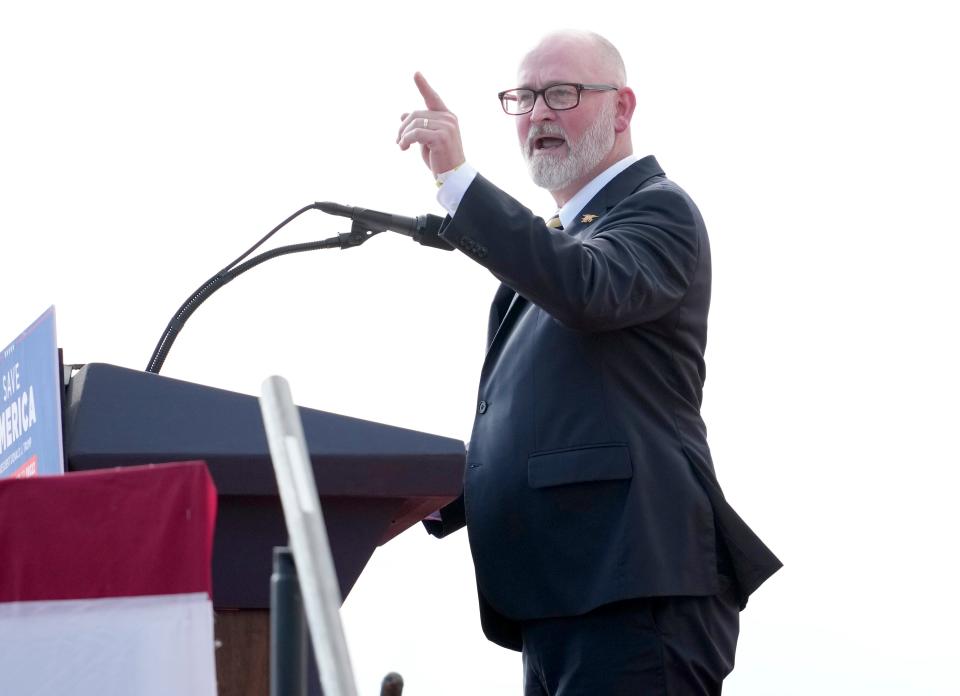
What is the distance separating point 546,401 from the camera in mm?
1664

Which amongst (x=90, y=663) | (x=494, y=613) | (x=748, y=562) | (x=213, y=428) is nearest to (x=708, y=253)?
(x=748, y=562)

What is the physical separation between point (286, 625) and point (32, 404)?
60 centimetres

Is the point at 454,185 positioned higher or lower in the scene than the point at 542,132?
lower

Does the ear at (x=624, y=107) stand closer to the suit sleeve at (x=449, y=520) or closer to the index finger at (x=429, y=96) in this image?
the index finger at (x=429, y=96)

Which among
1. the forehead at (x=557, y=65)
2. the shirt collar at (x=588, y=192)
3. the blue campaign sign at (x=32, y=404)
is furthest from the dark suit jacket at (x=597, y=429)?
the blue campaign sign at (x=32, y=404)

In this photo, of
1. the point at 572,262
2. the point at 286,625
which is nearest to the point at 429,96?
the point at 572,262

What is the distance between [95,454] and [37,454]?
75 millimetres

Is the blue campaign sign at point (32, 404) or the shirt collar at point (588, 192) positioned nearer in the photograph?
the blue campaign sign at point (32, 404)

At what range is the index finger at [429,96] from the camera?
1.60m

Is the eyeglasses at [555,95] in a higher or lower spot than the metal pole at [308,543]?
higher

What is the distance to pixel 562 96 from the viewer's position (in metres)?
1.89

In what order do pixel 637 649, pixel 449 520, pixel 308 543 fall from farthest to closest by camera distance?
pixel 449 520 → pixel 637 649 → pixel 308 543

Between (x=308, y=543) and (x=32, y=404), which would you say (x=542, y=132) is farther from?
(x=308, y=543)

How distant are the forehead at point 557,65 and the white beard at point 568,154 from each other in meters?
0.06
